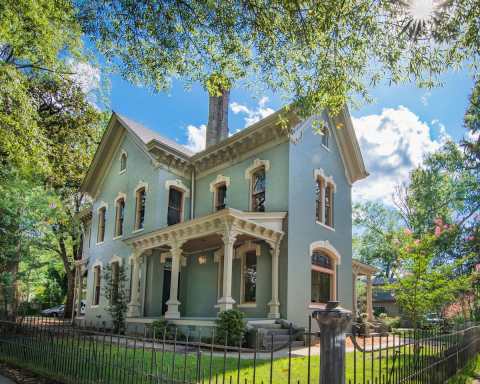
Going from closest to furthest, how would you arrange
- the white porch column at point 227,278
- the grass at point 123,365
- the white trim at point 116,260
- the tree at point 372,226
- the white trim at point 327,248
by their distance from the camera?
the grass at point 123,365 < the white porch column at point 227,278 < the white trim at point 327,248 < the white trim at point 116,260 < the tree at point 372,226

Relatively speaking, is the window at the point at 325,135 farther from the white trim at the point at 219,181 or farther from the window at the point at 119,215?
the window at the point at 119,215

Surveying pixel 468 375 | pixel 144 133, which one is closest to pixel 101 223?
pixel 144 133

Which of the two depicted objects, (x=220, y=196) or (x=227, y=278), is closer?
(x=227, y=278)

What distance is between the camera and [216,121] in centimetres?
2056

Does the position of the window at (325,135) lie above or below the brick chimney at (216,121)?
below

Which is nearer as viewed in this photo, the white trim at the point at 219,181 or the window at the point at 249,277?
the window at the point at 249,277

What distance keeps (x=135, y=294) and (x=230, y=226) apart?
5854 mm

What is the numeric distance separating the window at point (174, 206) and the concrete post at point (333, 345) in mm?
13577

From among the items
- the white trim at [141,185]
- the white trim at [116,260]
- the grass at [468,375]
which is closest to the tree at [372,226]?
the white trim at [141,185]

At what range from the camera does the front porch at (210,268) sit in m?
12.1

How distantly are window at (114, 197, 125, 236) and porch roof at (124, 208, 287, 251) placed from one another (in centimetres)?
570

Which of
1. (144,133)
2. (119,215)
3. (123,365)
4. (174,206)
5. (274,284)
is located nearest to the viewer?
(123,365)

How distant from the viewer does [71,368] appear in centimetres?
639

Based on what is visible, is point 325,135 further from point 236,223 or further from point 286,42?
point 286,42
